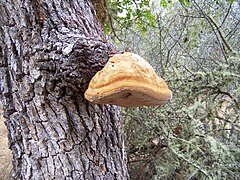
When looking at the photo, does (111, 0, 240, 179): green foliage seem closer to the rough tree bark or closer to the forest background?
the forest background

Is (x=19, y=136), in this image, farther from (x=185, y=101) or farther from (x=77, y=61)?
(x=185, y=101)

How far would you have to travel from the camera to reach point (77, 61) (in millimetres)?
736

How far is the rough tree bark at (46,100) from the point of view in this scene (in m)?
0.83

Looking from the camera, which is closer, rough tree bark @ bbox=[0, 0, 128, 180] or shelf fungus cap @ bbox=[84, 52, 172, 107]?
shelf fungus cap @ bbox=[84, 52, 172, 107]

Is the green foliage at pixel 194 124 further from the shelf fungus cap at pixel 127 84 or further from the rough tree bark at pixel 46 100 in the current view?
the shelf fungus cap at pixel 127 84

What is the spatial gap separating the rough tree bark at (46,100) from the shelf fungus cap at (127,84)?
14cm

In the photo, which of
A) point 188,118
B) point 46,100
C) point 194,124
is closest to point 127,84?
point 46,100

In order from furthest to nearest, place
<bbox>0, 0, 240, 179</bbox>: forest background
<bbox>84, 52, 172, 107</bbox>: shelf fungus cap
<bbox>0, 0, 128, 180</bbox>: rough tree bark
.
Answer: <bbox>0, 0, 240, 179</bbox>: forest background, <bbox>0, 0, 128, 180</bbox>: rough tree bark, <bbox>84, 52, 172, 107</bbox>: shelf fungus cap

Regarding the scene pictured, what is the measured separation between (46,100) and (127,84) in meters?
0.40

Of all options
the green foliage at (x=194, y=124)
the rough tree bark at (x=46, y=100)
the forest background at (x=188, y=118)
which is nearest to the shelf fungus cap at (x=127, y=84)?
the rough tree bark at (x=46, y=100)

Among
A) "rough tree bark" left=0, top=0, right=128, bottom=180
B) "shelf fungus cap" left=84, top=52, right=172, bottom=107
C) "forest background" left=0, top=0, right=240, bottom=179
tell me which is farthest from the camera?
"forest background" left=0, top=0, right=240, bottom=179

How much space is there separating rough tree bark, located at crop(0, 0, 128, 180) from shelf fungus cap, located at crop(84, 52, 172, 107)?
0.47 feet

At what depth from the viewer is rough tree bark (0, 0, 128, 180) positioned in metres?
0.83

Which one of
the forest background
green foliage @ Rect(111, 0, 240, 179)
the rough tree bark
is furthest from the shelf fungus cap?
green foliage @ Rect(111, 0, 240, 179)
